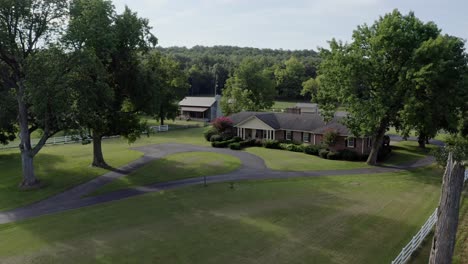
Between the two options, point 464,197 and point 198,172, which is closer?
point 464,197

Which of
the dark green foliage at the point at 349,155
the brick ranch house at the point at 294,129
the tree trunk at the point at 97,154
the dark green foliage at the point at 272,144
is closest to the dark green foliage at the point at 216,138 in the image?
the brick ranch house at the point at 294,129

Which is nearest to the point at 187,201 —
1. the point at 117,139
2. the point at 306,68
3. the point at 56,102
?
the point at 56,102

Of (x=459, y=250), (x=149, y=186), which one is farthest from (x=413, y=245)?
(x=149, y=186)

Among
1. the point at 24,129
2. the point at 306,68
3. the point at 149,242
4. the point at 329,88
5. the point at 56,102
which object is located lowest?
the point at 149,242

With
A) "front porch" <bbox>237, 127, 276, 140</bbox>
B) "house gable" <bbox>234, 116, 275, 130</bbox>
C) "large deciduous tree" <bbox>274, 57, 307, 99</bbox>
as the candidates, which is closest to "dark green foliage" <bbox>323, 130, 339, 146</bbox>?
"front porch" <bbox>237, 127, 276, 140</bbox>

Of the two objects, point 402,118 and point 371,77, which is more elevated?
point 371,77

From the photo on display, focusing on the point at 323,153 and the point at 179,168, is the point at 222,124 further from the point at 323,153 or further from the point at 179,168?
the point at 179,168

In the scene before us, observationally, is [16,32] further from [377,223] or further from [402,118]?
[402,118]
